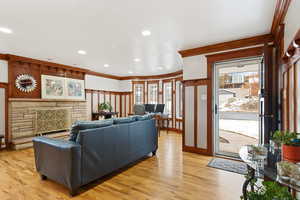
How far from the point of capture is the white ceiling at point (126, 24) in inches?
82.5

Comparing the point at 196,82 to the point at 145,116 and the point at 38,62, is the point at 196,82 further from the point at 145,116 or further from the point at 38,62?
the point at 38,62

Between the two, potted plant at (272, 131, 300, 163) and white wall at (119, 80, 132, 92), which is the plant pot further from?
white wall at (119, 80, 132, 92)

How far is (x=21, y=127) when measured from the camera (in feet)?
14.8

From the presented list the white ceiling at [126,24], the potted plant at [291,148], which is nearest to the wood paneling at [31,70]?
the white ceiling at [126,24]

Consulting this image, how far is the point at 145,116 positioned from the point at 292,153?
2800mm

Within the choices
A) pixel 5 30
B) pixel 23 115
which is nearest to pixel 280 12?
pixel 5 30

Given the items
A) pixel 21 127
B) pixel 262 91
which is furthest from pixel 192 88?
pixel 21 127

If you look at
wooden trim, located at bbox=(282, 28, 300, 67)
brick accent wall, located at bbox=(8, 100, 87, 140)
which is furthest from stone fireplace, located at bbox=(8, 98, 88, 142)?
wooden trim, located at bbox=(282, 28, 300, 67)

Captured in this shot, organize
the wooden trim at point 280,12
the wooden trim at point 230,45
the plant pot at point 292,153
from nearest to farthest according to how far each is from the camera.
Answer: the plant pot at point 292,153
the wooden trim at point 280,12
the wooden trim at point 230,45

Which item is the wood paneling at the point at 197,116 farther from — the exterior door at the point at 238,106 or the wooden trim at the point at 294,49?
the wooden trim at the point at 294,49

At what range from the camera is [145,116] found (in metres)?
3.68

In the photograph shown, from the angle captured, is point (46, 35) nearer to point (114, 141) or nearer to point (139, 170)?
point (114, 141)

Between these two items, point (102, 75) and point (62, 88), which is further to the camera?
point (102, 75)

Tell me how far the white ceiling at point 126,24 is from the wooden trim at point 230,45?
138 millimetres
